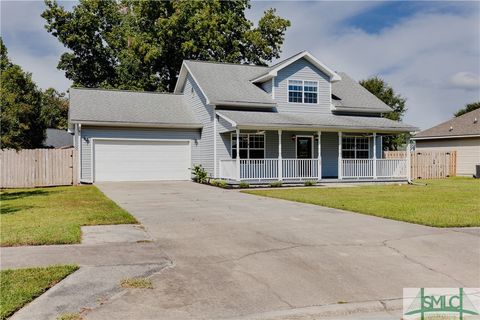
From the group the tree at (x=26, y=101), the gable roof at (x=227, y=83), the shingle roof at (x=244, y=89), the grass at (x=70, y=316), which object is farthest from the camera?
the tree at (x=26, y=101)

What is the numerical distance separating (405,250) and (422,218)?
10.9ft

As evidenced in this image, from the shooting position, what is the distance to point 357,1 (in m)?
16.6

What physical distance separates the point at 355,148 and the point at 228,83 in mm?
8360

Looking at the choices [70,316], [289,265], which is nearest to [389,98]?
[289,265]

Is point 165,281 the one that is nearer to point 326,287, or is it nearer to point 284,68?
point 326,287

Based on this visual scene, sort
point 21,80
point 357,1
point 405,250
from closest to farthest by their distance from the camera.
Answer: point 405,250 → point 357,1 → point 21,80

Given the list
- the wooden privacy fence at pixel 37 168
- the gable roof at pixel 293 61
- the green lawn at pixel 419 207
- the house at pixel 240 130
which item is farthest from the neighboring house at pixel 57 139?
the green lawn at pixel 419 207

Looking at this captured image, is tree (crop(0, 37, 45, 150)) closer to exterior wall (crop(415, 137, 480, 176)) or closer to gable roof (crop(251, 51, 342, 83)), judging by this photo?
gable roof (crop(251, 51, 342, 83))

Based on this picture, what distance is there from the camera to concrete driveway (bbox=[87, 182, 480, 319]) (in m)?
4.55

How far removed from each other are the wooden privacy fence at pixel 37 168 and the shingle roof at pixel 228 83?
8018 mm

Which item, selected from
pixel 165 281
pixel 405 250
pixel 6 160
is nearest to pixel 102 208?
pixel 165 281

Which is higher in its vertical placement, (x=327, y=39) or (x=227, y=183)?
(x=327, y=39)

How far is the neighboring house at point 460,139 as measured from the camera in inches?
1211

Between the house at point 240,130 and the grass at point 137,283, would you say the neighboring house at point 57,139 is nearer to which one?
the house at point 240,130
